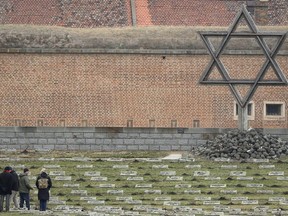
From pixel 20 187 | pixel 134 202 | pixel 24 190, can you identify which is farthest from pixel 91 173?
pixel 20 187

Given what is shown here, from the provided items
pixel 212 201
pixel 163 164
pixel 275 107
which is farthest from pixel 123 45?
pixel 212 201

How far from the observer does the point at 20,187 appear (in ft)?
128

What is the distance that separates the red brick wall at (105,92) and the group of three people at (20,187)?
1345 centimetres

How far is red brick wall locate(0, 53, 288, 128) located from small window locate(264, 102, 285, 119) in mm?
1130

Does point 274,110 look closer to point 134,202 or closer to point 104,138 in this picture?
point 104,138

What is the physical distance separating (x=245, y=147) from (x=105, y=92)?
874 cm

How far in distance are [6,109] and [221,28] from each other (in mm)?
7215

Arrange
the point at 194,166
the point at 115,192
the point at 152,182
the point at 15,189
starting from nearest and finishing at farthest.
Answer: the point at 15,189 → the point at 115,192 → the point at 152,182 → the point at 194,166

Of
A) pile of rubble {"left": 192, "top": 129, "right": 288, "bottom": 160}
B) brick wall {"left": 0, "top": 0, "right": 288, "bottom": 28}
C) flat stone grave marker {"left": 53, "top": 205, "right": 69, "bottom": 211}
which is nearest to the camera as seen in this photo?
flat stone grave marker {"left": 53, "top": 205, "right": 69, "bottom": 211}

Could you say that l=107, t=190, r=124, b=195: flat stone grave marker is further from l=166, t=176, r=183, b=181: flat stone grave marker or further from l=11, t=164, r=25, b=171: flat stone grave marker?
l=11, t=164, r=25, b=171: flat stone grave marker

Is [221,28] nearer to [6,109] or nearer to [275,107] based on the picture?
[275,107]

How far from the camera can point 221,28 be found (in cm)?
5572

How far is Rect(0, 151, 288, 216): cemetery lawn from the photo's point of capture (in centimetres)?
3947

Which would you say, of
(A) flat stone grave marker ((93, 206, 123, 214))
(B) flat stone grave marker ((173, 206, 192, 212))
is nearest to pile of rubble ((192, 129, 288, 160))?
(B) flat stone grave marker ((173, 206, 192, 212))
